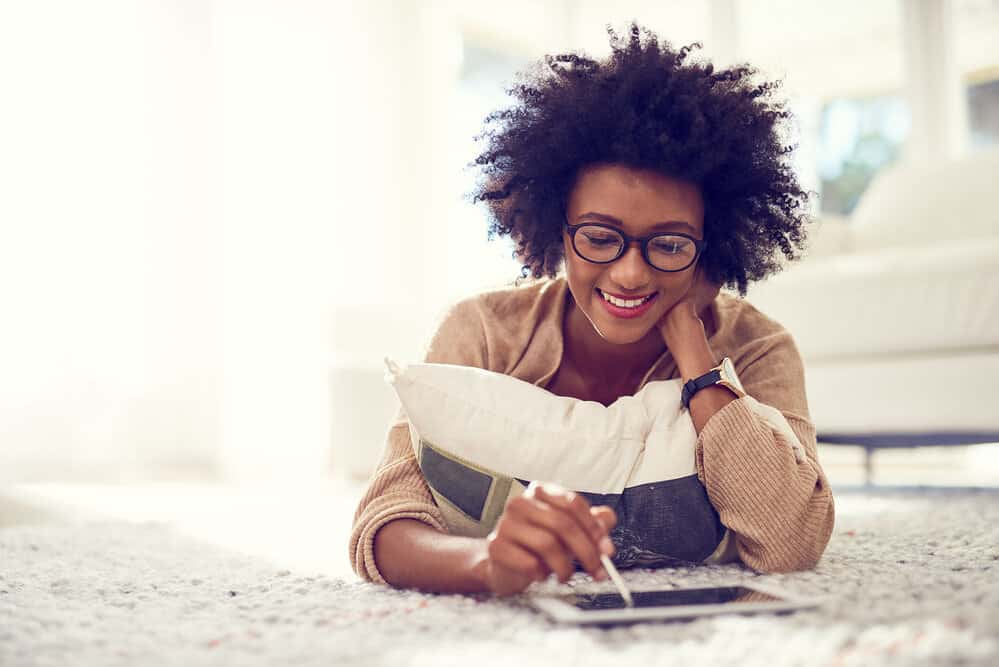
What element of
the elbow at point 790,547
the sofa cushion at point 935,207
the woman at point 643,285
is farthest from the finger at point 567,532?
the sofa cushion at point 935,207

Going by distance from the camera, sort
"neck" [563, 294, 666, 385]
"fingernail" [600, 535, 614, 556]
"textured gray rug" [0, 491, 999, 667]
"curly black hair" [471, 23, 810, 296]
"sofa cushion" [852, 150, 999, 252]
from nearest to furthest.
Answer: "textured gray rug" [0, 491, 999, 667] < "fingernail" [600, 535, 614, 556] < "curly black hair" [471, 23, 810, 296] < "neck" [563, 294, 666, 385] < "sofa cushion" [852, 150, 999, 252]

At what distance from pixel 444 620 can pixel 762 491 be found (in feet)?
1.60

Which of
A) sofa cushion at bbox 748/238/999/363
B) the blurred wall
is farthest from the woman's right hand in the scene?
the blurred wall

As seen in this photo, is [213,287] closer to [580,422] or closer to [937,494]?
[937,494]

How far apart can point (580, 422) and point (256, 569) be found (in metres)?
0.57

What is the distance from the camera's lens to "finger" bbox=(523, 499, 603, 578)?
892mm

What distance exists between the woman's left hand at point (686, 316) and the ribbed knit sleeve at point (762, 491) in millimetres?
154

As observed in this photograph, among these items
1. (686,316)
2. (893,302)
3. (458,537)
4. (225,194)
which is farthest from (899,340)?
(225,194)

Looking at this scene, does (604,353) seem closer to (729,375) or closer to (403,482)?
(729,375)

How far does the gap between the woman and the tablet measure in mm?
113

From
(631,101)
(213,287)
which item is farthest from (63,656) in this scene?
(213,287)

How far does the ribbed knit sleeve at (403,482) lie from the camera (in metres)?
1.21

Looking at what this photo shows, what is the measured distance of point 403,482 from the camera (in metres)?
1.27

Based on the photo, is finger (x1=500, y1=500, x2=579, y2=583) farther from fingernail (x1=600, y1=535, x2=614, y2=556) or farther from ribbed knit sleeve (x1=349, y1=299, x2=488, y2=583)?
ribbed knit sleeve (x1=349, y1=299, x2=488, y2=583)
